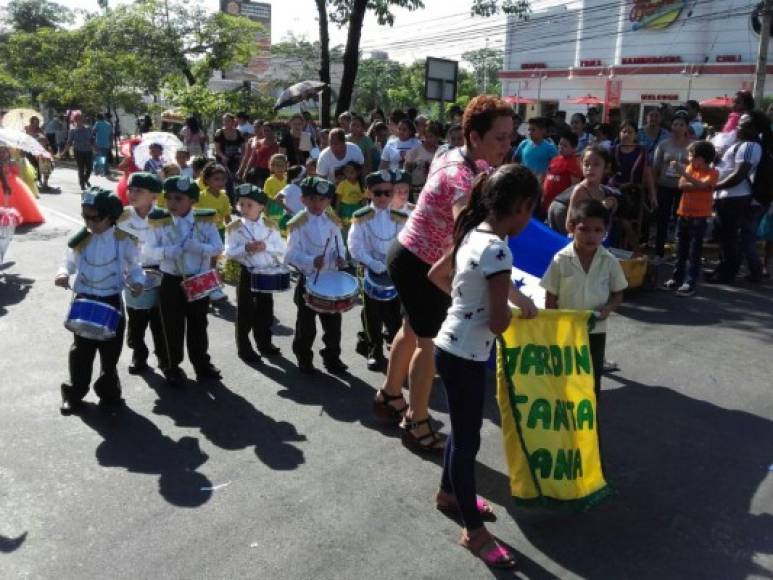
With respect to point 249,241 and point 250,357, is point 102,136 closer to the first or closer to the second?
point 249,241

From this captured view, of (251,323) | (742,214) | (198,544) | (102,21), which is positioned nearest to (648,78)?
(102,21)

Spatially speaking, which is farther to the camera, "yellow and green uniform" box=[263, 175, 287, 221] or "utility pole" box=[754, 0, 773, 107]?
"utility pole" box=[754, 0, 773, 107]

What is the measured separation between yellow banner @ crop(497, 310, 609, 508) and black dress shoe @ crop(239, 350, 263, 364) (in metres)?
3.02

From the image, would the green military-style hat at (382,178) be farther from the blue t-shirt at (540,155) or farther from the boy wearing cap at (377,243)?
the blue t-shirt at (540,155)

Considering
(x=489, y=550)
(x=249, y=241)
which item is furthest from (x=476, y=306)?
(x=249, y=241)

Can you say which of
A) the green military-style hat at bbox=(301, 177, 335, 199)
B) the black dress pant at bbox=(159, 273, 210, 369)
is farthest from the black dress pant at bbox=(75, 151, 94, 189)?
the green military-style hat at bbox=(301, 177, 335, 199)

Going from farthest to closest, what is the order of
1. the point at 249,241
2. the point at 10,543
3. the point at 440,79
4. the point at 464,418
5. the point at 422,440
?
the point at 440,79
the point at 249,241
the point at 422,440
the point at 10,543
the point at 464,418

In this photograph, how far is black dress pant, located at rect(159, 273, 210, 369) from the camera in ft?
18.7

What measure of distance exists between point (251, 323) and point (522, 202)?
365cm

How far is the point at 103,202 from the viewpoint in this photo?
5008 millimetres

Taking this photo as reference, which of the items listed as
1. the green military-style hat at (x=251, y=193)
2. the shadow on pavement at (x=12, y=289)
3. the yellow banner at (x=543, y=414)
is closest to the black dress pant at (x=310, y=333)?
the green military-style hat at (x=251, y=193)

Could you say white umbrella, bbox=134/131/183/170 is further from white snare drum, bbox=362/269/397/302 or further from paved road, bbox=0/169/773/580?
white snare drum, bbox=362/269/397/302

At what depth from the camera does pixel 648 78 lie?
123 feet

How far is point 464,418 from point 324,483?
1.16 meters
